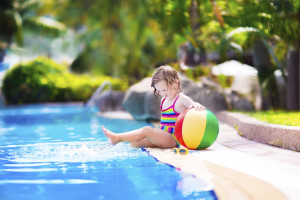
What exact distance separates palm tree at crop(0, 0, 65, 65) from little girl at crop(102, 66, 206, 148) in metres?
30.5

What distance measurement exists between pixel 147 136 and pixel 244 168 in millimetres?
1988

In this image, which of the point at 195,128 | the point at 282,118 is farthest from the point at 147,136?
the point at 282,118

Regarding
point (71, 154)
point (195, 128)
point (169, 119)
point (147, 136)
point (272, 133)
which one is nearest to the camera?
point (195, 128)

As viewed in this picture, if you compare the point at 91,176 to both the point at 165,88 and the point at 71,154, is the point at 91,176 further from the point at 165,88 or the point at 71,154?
the point at 165,88

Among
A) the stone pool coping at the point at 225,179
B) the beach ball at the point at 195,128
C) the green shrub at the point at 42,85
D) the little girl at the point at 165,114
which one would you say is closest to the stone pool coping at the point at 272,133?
the beach ball at the point at 195,128

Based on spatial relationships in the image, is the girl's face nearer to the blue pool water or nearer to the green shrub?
the blue pool water

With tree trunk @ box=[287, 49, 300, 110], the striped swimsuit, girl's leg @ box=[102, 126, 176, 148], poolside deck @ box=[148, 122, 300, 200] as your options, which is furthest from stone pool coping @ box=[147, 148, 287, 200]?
tree trunk @ box=[287, 49, 300, 110]

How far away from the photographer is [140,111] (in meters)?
12.6

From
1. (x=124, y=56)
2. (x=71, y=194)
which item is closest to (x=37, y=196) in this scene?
(x=71, y=194)

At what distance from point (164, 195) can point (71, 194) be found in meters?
0.89

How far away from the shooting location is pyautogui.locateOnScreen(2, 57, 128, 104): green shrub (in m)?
26.7

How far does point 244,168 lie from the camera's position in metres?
4.65

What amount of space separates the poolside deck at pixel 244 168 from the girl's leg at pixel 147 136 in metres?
0.17

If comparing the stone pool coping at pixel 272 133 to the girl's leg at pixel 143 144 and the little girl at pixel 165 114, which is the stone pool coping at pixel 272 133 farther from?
the girl's leg at pixel 143 144
